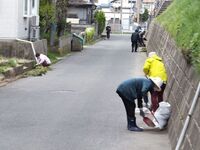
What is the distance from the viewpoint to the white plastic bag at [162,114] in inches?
412

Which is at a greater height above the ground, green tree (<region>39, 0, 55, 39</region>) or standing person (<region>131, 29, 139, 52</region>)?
green tree (<region>39, 0, 55, 39</region>)

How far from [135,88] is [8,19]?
18861 millimetres

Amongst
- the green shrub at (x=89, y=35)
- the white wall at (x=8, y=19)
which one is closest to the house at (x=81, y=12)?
the green shrub at (x=89, y=35)

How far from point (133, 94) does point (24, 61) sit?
14984mm

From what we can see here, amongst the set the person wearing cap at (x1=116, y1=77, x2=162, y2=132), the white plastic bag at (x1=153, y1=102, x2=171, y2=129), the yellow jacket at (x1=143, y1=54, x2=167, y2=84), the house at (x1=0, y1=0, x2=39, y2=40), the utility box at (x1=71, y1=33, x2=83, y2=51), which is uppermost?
the house at (x1=0, y1=0, x2=39, y2=40)

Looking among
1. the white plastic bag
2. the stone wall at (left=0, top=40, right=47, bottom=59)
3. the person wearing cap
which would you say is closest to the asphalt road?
the white plastic bag

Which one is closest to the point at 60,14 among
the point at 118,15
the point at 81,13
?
the point at 81,13

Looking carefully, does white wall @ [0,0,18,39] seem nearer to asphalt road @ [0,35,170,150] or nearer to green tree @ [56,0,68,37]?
asphalt road @ [0,35,170,150]

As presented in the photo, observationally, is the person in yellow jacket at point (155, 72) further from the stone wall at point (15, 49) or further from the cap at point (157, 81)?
the stone wall at point (15, 49)

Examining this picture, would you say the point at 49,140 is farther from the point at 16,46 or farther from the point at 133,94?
the point at 16,46

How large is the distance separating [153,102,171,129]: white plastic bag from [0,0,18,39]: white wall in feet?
61.3

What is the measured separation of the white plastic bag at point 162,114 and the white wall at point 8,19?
61.3 ft

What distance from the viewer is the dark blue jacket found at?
10562 millimetres

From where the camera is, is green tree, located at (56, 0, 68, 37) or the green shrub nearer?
green tree, located at (56, 0, 68, 37)
